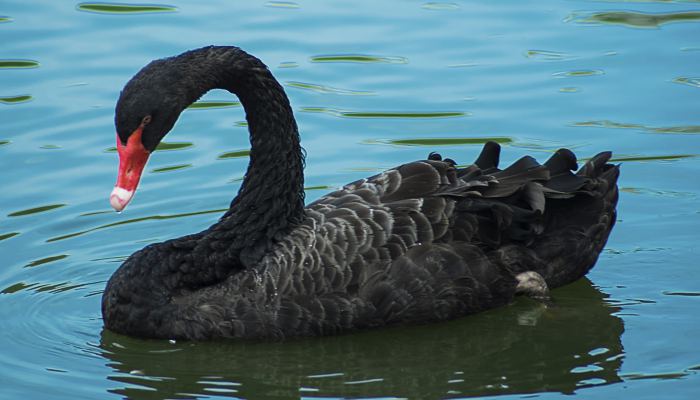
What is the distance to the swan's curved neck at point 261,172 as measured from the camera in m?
8.20

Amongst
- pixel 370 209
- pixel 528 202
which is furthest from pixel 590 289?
pixel 370 209

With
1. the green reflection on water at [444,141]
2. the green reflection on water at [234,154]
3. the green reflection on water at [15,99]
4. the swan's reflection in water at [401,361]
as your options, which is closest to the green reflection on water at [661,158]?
the green reflection on water at [444,141]

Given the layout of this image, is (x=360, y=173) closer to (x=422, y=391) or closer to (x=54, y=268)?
(x=54, y=268)

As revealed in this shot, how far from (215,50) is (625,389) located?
2871 millimetres

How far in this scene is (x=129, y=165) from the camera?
7672mm

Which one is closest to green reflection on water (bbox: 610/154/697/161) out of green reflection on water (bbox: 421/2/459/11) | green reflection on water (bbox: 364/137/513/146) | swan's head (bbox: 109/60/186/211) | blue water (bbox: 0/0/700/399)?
blue water (bbox: 0/0/700/399)

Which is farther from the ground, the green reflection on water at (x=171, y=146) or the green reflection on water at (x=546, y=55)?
the green reflection on water at (x=546, y=55)

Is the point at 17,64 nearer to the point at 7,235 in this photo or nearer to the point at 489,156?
the point at 7,235

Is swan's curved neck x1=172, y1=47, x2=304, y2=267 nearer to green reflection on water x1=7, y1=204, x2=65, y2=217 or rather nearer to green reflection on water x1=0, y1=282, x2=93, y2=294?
green reflection on water x1=0, y1=282, x2=93, y2=294

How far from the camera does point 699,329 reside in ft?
26.0

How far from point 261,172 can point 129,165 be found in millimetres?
922

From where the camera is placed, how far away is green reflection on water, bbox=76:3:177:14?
13.3m

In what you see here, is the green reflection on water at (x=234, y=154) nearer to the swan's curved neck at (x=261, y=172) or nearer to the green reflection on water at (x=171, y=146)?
the green reflection on water at (x=171, y=146)

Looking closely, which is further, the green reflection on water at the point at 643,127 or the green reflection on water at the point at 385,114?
the green reflection on water at the point at 385,114
